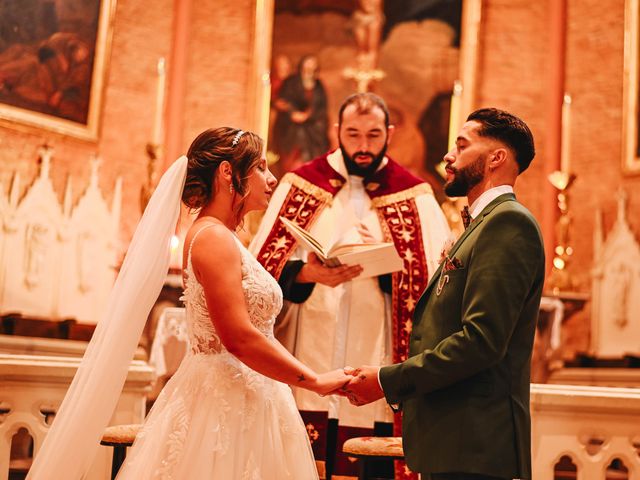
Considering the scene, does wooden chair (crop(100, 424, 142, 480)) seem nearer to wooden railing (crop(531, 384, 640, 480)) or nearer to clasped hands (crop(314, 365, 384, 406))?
clasped hands (crop(314, 365, 384, 406))

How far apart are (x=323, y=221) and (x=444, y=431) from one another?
7.92ft

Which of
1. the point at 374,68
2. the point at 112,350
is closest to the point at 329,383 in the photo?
the point at 112,350

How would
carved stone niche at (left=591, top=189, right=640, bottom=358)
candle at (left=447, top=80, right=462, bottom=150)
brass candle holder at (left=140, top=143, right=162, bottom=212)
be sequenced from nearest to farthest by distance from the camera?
brass candle holder at (left=140, top=143, right=162, bottom=212) < carved stone niche at (left=591, top=189, right=640, bottom=358) < candle at (left=447, top=80, right=462, bottom=150)

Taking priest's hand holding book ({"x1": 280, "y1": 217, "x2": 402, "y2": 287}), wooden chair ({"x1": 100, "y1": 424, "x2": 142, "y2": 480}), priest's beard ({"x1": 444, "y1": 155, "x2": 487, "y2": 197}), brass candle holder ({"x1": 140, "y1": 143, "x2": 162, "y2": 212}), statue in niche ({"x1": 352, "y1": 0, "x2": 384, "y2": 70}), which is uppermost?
statue in niche ({"x1": 352, "y1": 0, "x2": 384, "y2": 70})

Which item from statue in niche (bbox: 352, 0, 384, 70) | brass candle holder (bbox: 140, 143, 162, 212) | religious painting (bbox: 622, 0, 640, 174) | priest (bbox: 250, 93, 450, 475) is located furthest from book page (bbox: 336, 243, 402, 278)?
statue in niche (bbox: 352, 0, 384, 70)

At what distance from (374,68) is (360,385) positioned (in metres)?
7.41

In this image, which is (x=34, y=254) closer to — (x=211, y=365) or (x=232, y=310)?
(x=211, y=365)

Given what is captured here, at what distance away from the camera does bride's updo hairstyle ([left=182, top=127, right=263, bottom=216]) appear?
A: 11.2 ft

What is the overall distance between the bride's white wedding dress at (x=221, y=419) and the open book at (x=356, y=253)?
625mm

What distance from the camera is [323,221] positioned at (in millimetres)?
5098

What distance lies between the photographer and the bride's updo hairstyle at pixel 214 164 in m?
3.41

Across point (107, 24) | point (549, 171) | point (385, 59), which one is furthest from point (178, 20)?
point (549, 171)

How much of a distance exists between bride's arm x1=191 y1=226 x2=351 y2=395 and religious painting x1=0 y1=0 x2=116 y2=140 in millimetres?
6241

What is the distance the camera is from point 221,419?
10.4 feet
